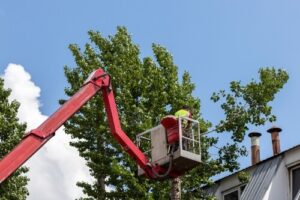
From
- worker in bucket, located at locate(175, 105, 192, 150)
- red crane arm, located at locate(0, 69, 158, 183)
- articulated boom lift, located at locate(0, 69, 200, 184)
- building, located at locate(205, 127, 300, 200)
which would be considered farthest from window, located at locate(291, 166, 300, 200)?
red crane arm, located at locate(0, 69, 158, 183)

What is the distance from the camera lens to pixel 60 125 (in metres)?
17.2

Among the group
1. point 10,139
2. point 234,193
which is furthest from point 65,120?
point 234,193

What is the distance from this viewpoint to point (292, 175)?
25484mm

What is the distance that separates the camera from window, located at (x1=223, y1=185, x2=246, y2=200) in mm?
27328

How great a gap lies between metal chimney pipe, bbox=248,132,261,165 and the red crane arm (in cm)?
1512

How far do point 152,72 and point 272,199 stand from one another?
665 centimetres

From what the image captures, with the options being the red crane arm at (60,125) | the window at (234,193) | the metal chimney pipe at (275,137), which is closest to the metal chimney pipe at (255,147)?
the metal chimney pipe at (275,137)

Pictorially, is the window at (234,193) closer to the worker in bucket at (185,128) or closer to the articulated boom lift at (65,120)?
the articulated boom lift at (65,120)

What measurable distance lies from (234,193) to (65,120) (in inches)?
485

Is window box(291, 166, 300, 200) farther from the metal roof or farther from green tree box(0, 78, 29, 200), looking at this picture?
green tree box(0, 78, 29, 200)

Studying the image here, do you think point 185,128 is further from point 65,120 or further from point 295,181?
point 295,181

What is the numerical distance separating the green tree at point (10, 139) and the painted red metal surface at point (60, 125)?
8114mm

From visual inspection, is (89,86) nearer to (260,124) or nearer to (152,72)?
(152,72)

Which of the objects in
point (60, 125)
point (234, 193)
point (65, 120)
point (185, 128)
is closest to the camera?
point (60, 125)
